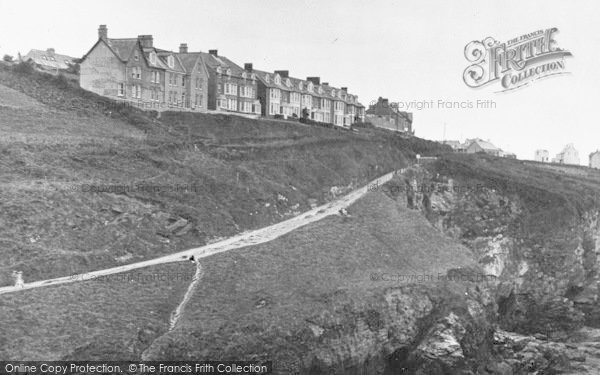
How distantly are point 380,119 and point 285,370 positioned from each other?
9848cm

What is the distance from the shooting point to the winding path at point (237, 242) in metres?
39.5

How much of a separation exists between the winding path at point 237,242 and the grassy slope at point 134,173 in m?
0.95

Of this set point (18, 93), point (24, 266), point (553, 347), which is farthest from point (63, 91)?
point (553, 347)

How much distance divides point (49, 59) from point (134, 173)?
62.2m

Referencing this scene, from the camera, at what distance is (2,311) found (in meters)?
34.4

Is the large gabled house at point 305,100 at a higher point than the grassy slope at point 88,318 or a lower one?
higher

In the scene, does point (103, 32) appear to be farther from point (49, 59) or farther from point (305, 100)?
point (305, 100)

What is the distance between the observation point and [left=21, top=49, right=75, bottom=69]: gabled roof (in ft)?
→ 347

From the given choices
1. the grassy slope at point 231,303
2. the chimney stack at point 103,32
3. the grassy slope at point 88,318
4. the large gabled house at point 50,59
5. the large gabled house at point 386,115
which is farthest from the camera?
the large gabled house at point 386,115

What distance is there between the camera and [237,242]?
167 ft

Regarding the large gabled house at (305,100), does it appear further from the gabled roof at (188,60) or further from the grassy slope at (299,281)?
the grassy slope at (299,281)

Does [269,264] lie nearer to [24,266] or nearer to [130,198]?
[130,198]

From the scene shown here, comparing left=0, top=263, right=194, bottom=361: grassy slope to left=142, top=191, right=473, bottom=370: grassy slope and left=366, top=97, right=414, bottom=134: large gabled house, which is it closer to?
left=142, top=191, right=473, bottom=370: grassy slope

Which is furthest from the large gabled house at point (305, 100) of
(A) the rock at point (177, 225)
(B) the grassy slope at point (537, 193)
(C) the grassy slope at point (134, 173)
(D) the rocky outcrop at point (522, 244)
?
(A) the rock at point (177, 225)
